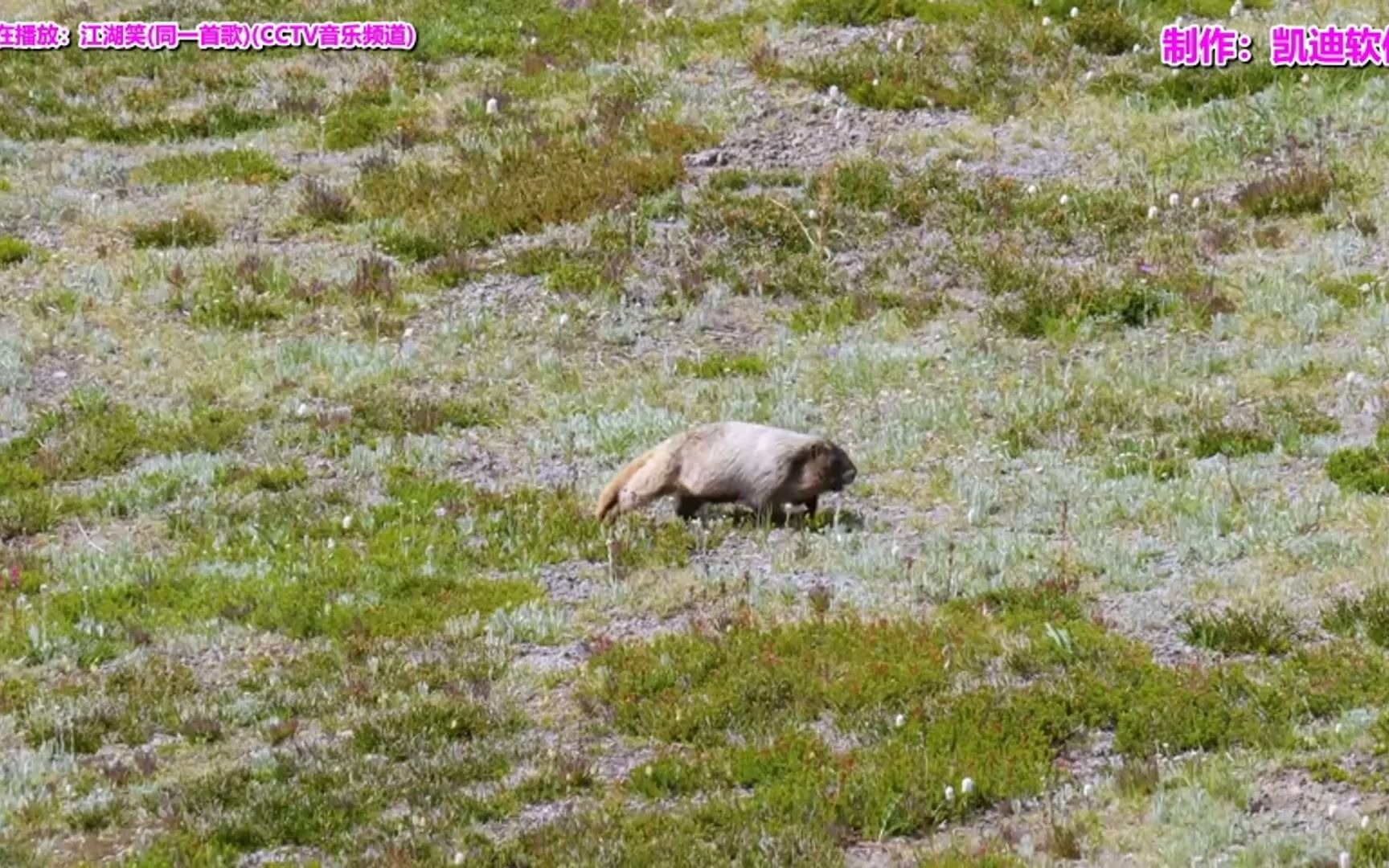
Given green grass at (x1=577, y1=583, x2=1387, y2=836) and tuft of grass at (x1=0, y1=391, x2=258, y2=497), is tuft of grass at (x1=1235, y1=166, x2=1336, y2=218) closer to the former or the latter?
green grass at (x1=577, y1=583, x2=1387, y2=836)

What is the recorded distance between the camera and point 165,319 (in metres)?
21.5

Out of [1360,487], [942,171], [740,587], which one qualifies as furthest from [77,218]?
[1360,487]

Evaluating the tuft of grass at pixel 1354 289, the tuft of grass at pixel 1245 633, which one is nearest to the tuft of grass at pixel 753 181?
the tuft of grass at pixel 1354 289

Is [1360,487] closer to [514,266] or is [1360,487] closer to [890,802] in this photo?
[890,802]

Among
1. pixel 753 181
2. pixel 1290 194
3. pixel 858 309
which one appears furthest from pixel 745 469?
pixel 1290 194

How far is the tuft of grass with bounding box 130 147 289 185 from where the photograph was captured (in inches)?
994

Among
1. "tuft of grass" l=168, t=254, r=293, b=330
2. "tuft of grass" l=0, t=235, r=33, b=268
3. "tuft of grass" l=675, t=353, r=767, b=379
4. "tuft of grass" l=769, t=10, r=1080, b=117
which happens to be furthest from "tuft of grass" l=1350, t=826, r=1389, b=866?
"tuft of grass" l=0, t=235, r=33, b=268

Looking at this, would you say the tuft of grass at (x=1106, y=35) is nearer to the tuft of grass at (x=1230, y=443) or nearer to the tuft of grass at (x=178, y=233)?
the tuft of grass at (x=1230, y=443)

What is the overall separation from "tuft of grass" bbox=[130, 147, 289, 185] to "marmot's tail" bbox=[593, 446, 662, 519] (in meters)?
10.9

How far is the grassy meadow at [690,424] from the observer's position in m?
11.4

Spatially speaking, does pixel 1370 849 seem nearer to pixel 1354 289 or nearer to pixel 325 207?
pixel 1354 289

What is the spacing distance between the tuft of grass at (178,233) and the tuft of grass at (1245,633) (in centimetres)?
1391

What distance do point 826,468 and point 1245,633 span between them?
3609 millimetres

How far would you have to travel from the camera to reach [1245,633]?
42.0 feet
